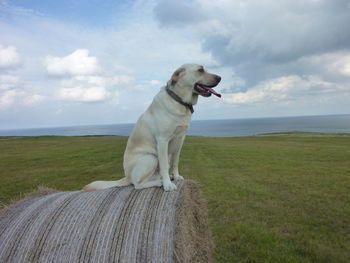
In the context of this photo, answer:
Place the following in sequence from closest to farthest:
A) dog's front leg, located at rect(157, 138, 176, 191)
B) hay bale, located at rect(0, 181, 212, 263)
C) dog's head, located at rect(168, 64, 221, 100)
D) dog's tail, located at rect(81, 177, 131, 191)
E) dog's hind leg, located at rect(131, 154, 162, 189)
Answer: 1. hay bale, located at rect(0, 181, 212, 263)
2. dog's head, located at rect(168, 64, 221, 100)
3. dog's front leg, located at rect(157, 138, 176, 191)
4. dog's hind leg, located at rect(131, 154, 162, 189)
5. dog's tail, located at rect(81, 177, 131, 191)

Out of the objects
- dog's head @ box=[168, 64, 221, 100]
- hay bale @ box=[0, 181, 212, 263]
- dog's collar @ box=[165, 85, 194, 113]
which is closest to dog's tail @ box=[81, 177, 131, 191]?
hay bale @ box=[0, 181, 212, 263]

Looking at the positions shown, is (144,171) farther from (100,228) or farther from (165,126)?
(100,228)

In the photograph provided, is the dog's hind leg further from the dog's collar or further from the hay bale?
the dog's collar

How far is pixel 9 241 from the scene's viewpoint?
298 centimetres

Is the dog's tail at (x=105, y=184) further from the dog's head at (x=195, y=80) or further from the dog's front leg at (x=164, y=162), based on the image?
the dog's head at (x=195, y=80)

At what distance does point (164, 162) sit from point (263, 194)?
5471 millimetres

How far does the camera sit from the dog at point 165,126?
353cm

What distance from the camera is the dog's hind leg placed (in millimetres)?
3732

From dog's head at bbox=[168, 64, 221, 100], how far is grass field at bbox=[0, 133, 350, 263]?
2.80 m

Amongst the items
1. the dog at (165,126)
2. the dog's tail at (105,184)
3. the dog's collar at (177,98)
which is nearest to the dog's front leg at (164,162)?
the dog at (165,126)

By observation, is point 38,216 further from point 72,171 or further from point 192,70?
point 72,171

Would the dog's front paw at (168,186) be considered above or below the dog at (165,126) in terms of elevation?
below

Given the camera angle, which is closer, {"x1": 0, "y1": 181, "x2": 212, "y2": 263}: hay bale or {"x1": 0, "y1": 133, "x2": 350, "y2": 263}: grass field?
{"x1": 0, "y1": 181, "x2": 212, "y2": 263}: hay bale

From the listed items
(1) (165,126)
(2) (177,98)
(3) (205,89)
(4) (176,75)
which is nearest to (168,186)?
(1) (165,126)
